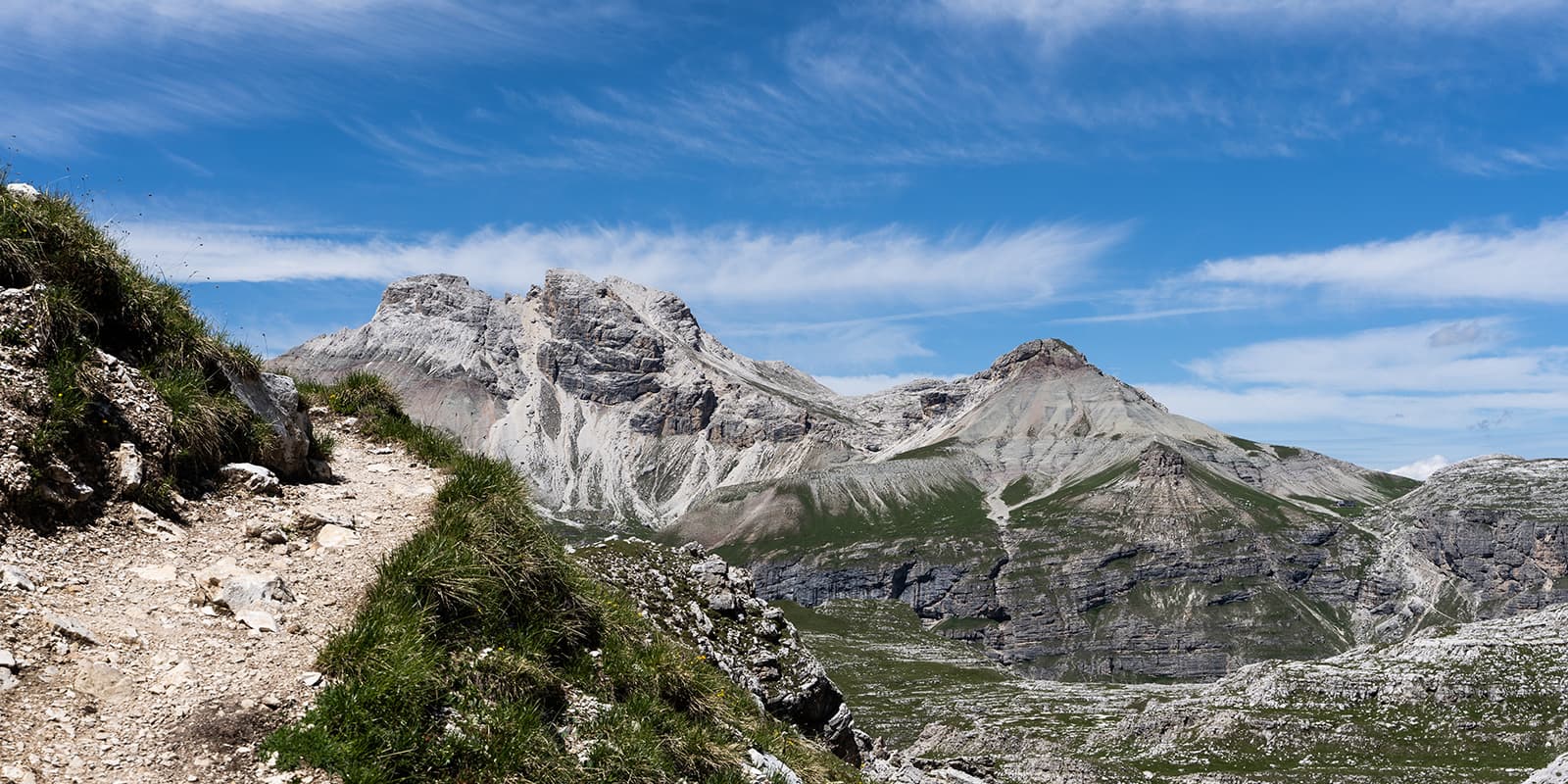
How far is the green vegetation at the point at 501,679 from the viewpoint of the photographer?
10.2 m

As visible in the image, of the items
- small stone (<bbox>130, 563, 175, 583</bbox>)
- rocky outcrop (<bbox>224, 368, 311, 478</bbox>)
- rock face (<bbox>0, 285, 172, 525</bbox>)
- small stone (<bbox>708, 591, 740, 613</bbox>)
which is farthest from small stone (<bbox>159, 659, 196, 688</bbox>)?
small stone (<bbox>708, 591, 740, 613</bbox>)

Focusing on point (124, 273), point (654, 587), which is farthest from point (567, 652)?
point (654, 587)

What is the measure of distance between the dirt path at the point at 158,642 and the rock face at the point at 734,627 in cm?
1396

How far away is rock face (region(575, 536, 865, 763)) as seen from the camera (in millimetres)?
27688

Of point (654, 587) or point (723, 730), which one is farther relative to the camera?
point (654, 587)

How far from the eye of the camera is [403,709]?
1045cm

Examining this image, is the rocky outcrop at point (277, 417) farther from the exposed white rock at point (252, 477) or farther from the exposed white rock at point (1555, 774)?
the exposed white rock at point (1555, 774)

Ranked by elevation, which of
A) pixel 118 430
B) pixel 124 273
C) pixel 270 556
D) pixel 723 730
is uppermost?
pixel 124 273

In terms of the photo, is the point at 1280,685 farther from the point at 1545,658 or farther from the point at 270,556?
the point at 270,556

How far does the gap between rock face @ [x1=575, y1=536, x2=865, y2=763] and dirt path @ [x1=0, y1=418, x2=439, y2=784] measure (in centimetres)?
1396

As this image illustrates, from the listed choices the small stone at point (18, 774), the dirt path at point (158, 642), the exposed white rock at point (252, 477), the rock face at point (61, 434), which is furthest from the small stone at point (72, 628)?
the exposed white rock at point (252, 477)

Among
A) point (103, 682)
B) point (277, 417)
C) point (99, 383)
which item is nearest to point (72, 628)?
point (103, 682)

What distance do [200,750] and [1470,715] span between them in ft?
575

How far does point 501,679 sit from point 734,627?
1906cm
